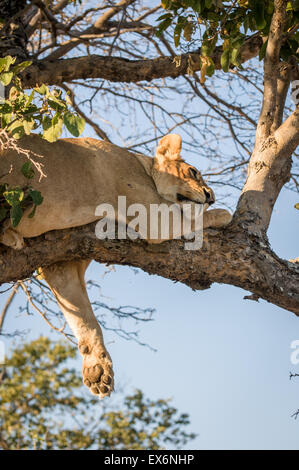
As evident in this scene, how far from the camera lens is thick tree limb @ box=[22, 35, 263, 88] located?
17.3ft

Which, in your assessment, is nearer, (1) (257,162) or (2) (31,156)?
(2) (31,156)

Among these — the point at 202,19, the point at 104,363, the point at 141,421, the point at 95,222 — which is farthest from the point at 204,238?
the point at 141,421

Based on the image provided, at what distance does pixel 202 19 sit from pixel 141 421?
6.39 meters

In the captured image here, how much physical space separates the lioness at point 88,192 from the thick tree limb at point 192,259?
87mm

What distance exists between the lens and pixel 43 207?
11.6ft

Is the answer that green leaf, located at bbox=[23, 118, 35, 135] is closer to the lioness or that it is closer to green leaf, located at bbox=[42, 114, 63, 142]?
green leaf, located at bbox=[42, 114, 63, 142]

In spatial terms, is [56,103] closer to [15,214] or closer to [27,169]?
[27,169]

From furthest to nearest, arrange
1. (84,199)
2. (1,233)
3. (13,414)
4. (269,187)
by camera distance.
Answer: (13,414) < (269,187) < (84,199) < (1,233)

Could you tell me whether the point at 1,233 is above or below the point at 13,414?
below

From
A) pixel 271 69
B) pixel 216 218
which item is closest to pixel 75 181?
pixel 216 218

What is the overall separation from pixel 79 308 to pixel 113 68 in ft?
6.99

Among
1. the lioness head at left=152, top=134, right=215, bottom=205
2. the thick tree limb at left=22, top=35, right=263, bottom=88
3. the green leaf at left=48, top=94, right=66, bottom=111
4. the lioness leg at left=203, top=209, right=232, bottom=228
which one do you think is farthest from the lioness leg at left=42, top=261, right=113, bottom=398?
the thick tree limb at left=22, top=35, right=263, bottom=88

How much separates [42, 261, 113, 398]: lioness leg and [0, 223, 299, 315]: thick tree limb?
1.12 feet
